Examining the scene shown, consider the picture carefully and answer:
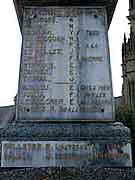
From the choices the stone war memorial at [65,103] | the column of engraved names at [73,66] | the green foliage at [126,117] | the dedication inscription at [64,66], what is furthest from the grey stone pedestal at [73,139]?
the green foliage at [126,117]

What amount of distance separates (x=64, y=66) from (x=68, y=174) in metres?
2.05

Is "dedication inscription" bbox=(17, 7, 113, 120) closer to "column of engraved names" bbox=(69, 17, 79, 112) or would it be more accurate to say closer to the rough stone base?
"column of engraved names" bbox=(69, 17, 79, 112)

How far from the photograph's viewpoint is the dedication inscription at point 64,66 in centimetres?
607

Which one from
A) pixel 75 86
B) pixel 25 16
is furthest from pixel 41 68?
pixel 25 16

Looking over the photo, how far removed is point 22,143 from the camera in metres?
5.55

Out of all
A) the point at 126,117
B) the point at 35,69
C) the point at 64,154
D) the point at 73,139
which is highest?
the point at 126,117

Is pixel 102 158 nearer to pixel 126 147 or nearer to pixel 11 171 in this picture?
pixel 126 147

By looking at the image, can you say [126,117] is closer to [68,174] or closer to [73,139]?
[73,139]

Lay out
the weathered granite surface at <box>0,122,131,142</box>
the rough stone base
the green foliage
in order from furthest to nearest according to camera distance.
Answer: the green foliage
the weathered granite surface at <box>0,122,131,142</box>
the rough stone base

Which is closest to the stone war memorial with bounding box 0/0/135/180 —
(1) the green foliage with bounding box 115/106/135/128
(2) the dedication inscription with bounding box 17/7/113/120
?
(2) the dedication inscription with bounding box 17/7/113/120

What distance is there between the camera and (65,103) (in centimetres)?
609

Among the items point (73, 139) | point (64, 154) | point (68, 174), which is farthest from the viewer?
point (73, 139)

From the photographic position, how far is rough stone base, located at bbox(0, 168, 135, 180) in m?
4.98

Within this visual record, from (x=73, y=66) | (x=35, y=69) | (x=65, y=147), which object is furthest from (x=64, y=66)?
(x=65, y=147)
